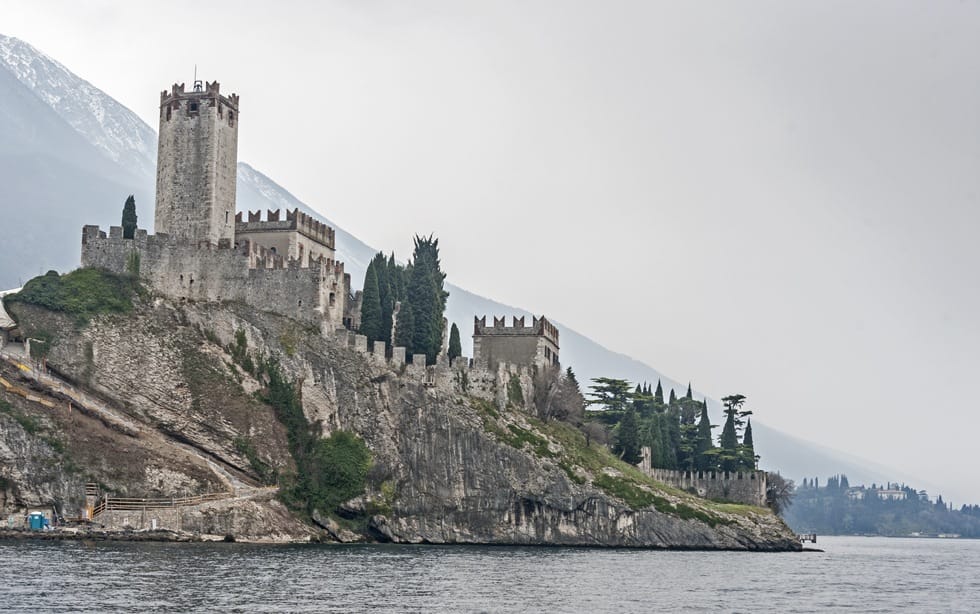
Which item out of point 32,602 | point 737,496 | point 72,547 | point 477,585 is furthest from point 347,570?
point 737,496

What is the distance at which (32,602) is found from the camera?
187ft

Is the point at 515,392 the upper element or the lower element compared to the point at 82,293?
lower

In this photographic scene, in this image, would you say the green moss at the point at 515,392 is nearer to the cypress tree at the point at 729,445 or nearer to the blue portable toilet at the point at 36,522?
the cypress tree at the point at 729,445

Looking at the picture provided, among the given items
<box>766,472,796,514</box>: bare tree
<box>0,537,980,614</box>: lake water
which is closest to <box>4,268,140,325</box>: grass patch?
<box>0,537,980,614</box>: lake water

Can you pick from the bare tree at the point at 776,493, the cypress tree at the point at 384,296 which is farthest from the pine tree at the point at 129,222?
the bare tree at the point at 776,493

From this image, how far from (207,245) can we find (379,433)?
Answer: 2042 cm

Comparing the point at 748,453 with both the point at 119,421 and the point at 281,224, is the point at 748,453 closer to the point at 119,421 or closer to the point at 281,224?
the point at 281,224

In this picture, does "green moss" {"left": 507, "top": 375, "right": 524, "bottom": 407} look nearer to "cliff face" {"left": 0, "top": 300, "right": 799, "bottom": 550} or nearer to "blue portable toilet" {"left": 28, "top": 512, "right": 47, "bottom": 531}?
"cliff face" {"left": 0, "top": 300, "right": 799, "bottom": 550}

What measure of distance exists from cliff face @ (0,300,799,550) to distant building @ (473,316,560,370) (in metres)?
9.35

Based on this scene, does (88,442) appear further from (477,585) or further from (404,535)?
(477,585)

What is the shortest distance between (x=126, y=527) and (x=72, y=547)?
8.98 meters

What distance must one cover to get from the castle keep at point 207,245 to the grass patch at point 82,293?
4.35 ft

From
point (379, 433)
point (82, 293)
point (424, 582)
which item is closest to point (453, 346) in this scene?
point (379, 433)

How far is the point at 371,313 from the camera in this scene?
11638 cm
